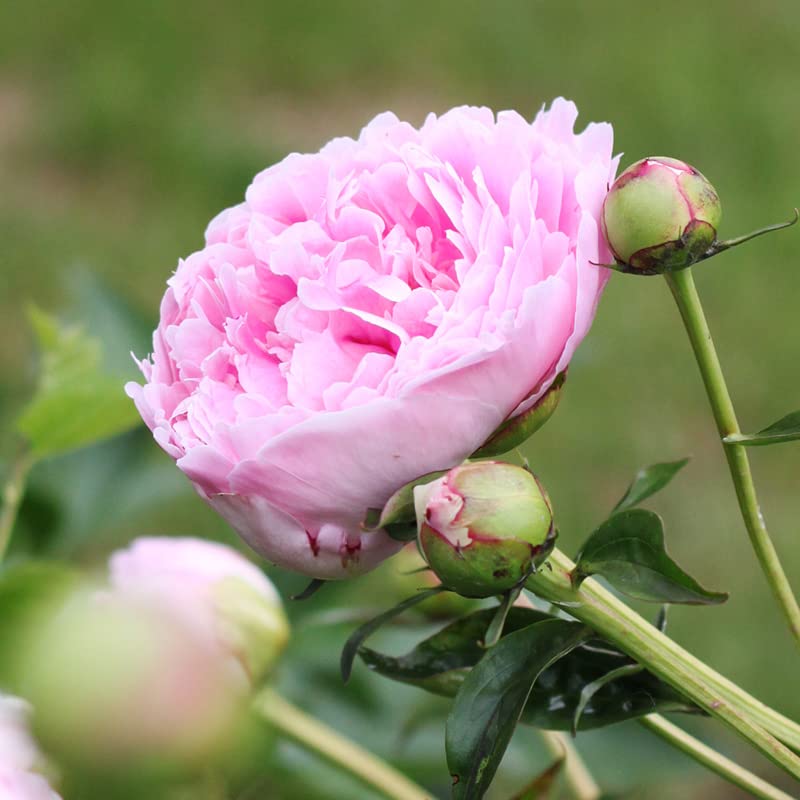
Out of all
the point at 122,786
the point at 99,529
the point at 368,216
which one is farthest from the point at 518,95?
the point at 122,786

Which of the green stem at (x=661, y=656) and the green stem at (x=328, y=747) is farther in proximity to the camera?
the green stem at (x=328, y=747)

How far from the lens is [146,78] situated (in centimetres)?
252

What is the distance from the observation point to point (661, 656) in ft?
1.12

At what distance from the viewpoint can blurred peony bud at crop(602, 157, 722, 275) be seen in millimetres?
344

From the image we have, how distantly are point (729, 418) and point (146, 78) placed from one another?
2332 mm

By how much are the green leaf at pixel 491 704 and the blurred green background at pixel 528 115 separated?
2.59 ft

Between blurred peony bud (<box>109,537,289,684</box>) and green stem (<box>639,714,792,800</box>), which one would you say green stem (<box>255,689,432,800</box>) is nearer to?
blurred peony bud (<box>109,537,289,684</box>)

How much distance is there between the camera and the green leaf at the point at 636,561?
0.35 meters

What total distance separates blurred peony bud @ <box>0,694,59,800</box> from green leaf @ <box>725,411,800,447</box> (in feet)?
0.67

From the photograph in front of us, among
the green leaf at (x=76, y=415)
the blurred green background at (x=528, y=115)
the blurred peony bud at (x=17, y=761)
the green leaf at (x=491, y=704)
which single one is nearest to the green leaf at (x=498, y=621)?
the green leaf at (x=491, y=704)

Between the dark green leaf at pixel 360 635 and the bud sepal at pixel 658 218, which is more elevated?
the bud sepal at pixel 658 218

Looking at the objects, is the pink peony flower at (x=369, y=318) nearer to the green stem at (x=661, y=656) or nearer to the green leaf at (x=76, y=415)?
the green stem at (x=661, y=656)

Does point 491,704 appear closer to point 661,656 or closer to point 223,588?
point 661,656

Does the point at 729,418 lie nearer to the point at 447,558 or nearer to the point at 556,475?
the point at 447,558
